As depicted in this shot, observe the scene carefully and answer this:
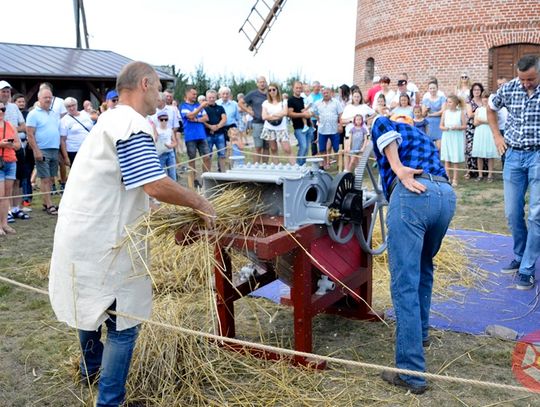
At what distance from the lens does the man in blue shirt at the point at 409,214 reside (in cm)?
326

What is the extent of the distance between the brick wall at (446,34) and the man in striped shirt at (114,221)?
1542 centimetres

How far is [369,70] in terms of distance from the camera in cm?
2002

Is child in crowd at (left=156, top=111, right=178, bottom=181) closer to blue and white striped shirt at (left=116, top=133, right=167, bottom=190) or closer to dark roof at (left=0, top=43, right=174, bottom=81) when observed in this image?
dark roof at (left=0, top=43, right=174, bottom=81)

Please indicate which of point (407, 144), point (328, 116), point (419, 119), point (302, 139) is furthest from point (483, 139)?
point (407, 144)

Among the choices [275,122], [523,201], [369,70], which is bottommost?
[523,201]

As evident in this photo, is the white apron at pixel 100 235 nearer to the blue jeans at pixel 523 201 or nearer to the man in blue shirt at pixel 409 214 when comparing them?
the man in blue shirt at pixel 409 214

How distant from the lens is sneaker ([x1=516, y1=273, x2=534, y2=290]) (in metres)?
4.92

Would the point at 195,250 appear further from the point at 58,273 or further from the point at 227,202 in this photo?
the point at 58,273

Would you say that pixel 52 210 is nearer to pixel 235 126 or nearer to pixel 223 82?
pixel 235 126

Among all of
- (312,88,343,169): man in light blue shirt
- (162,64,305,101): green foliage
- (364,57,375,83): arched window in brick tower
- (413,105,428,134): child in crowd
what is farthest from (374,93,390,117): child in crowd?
(162,64,305,101): green foliage

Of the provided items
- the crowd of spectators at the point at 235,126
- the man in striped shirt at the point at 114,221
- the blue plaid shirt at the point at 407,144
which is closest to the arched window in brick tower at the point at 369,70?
the crowd of spectators at the point at 235,126

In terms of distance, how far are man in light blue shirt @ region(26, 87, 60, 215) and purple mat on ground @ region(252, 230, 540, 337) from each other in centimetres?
489

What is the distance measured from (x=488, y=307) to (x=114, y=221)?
3096 millimetres

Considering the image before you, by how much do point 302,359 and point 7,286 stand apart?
3.18m
